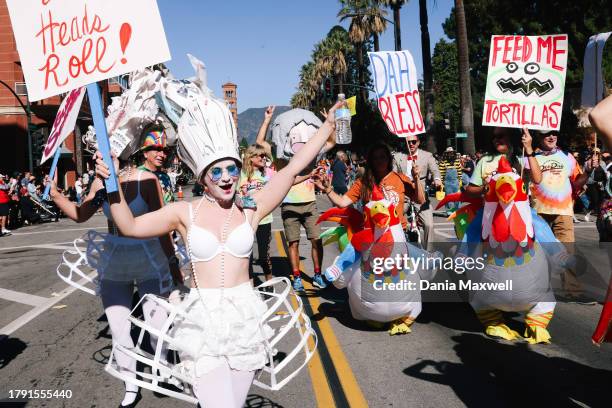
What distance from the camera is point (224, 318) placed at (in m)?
2.96

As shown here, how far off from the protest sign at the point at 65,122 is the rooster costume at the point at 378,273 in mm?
2970

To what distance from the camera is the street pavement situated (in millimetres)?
4301

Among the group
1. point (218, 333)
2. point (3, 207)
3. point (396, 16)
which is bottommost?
point (3, 207)

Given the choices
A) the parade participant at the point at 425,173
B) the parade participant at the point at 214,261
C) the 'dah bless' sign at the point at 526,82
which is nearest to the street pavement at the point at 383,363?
the parade participant at the point at 214,261

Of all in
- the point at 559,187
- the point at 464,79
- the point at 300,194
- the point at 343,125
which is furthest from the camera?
the point at 464,79

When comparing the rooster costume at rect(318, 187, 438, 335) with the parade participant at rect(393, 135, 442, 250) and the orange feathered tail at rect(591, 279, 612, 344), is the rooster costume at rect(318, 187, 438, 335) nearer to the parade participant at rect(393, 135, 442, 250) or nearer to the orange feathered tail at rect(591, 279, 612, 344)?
the parade participant at rect(393, 135, 442, 250)

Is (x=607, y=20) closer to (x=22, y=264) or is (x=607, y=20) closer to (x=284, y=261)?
(x=284, y=261)

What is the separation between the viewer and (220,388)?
9.48 ft

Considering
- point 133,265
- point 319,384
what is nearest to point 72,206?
point 133,265

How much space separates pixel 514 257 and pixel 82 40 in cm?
404

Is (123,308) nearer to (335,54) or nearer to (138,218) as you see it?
(138,218)

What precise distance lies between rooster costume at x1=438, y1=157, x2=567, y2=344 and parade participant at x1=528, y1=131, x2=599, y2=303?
4.84 ft

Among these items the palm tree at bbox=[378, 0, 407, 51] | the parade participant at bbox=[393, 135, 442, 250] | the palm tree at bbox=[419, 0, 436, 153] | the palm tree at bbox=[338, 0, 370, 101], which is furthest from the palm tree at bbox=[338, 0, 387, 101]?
the parade participant at bbox=[393, 135, 442, 250]

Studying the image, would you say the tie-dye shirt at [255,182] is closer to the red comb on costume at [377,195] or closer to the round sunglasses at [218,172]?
the red comb on costume at [377,195]
